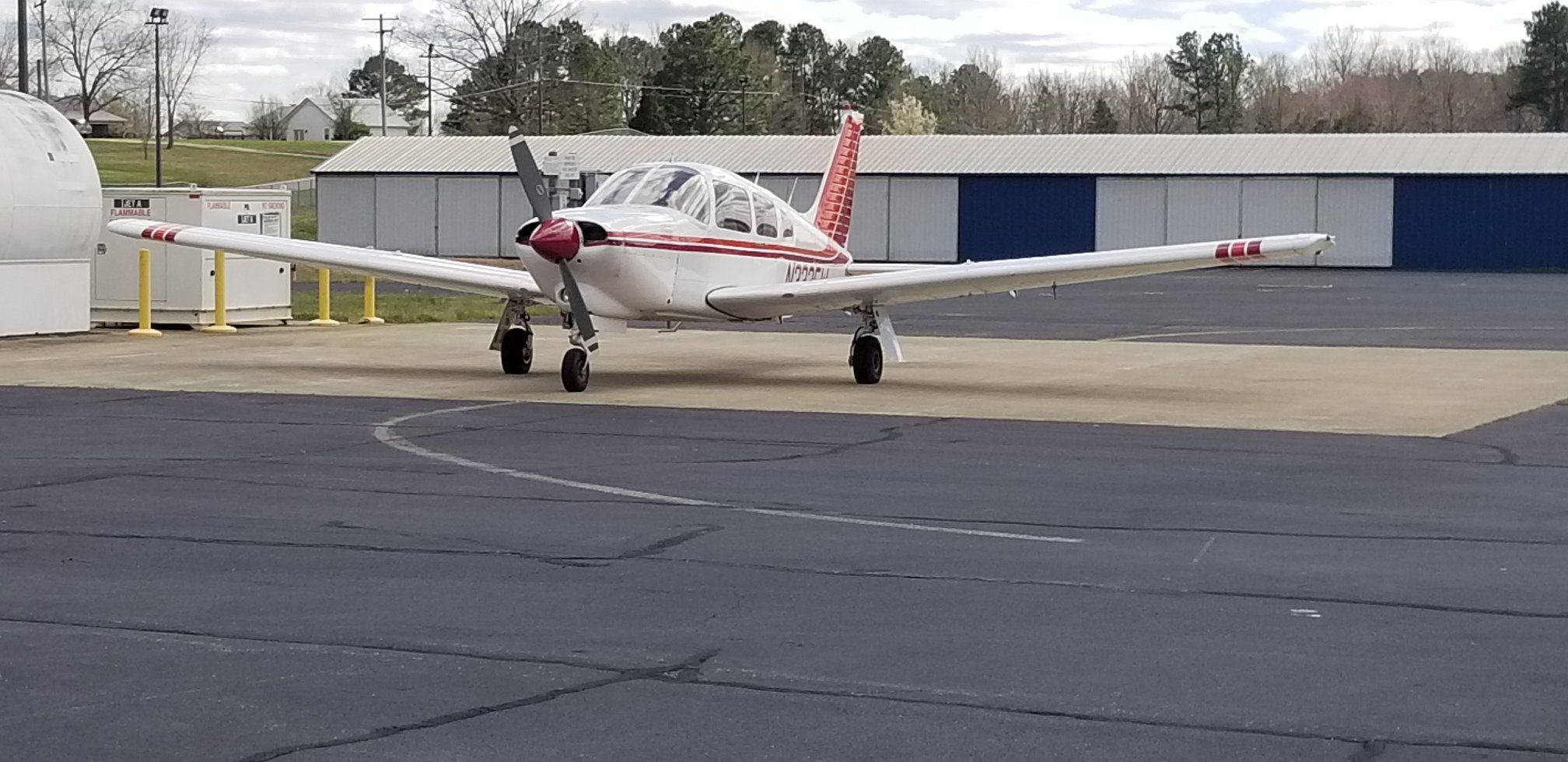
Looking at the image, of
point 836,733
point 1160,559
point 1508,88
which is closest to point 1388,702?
point 836,733

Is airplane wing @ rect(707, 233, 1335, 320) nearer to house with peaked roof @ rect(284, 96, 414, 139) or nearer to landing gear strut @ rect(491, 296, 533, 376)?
landing gear strut @ rect(491, 296, 533, 376)

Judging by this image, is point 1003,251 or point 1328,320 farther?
point 1003,251

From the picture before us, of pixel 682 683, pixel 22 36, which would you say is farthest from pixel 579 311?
pixel 22 36

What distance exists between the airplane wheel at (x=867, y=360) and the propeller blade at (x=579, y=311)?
2.87 metres

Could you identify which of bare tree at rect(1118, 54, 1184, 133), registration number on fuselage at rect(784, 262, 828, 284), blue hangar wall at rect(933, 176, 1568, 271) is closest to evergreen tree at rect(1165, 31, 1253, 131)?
bare tree at rect(1118, 54, 1184, 133)

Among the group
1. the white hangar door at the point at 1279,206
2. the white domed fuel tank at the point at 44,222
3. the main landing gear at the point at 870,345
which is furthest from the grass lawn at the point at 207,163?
the main landing gear at the point at 870,345

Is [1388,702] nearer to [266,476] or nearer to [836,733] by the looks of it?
[836,733]

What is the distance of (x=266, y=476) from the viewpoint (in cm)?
Answer: 1236

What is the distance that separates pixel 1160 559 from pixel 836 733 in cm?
372

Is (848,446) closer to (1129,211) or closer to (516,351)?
(516,351)

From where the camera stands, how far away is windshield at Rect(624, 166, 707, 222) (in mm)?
19094

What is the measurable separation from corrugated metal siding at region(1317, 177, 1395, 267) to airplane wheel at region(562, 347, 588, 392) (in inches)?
Result: 1714

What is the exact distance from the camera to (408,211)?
6588 centimetres

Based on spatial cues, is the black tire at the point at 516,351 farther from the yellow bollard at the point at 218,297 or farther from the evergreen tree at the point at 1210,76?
the evergreen tree at the point at 1210,76
